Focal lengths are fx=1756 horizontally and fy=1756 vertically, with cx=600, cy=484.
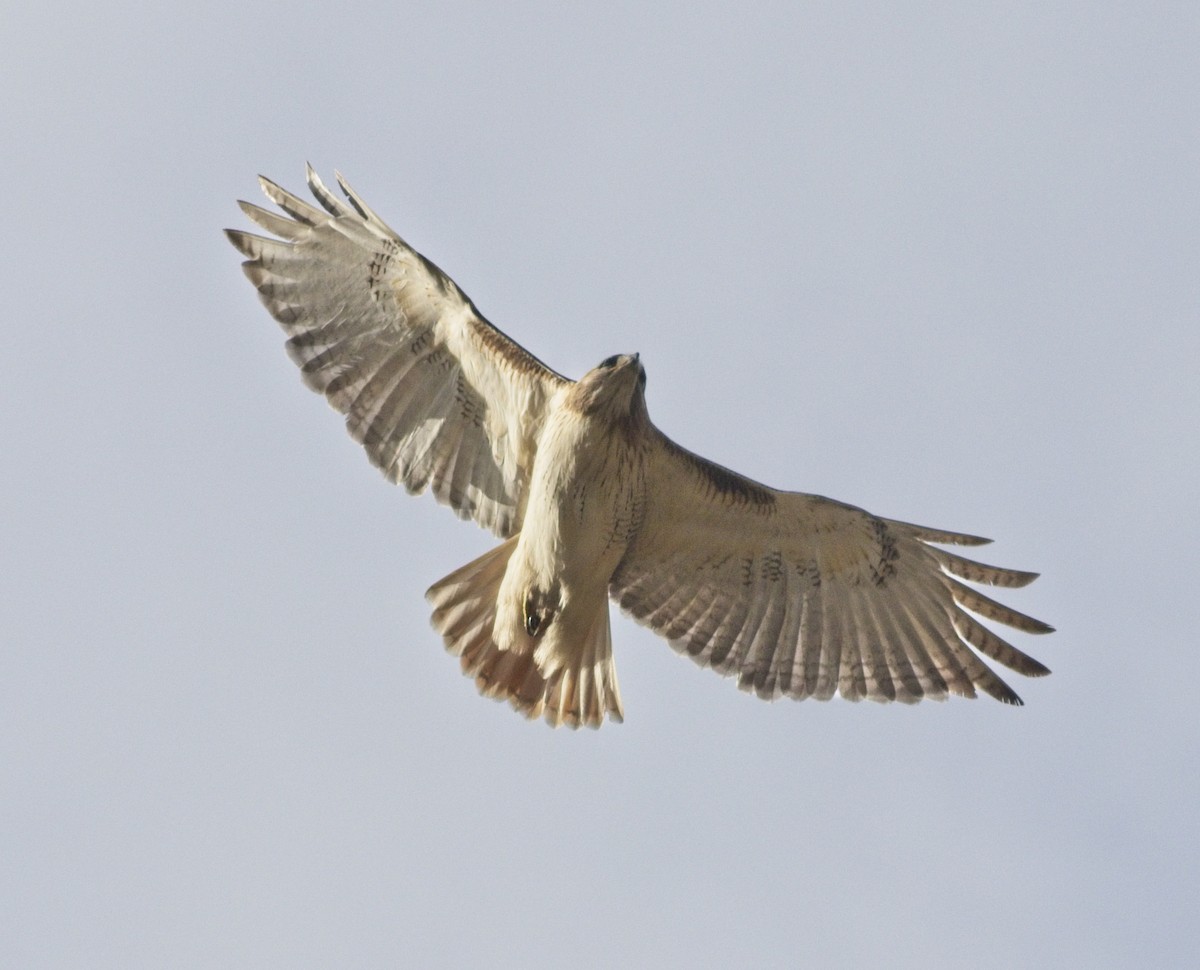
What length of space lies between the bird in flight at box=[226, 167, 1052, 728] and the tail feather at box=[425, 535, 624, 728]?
0.01 meters

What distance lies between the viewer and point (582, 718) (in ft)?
41.7

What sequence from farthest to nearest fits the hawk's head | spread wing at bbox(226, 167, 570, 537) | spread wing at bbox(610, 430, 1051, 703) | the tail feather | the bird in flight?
the tail feather → spread wing at bbox(610, 430, 1051, 703) → spread wing at bbox(226, 167, 570, 537) → the bird in flight → the hawk's head

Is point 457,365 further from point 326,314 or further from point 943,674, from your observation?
point 943,674

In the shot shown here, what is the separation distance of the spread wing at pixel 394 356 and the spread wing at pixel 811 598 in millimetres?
1177

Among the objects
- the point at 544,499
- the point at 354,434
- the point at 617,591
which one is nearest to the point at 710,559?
the point at 617,591

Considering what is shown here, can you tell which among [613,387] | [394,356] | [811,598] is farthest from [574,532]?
[811,598]

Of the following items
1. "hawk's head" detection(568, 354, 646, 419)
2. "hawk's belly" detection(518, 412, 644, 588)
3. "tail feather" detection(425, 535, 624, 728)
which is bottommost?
"tail feather" detection(425, 535, 624, 728)

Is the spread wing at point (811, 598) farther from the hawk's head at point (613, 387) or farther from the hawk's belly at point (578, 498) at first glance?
the hawk's head at point (613, 387)

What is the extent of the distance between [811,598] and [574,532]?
2083 millimetres

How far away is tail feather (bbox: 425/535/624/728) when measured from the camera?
12484mm

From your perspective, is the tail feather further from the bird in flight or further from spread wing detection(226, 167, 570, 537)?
spread wing detection(226, 167, 570, 537)

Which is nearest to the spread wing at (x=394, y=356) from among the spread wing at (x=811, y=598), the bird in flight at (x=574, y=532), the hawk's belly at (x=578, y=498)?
the bird in flight at (x=574, y=532)

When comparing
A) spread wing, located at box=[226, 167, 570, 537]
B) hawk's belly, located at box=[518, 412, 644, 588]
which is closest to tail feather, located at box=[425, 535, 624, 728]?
spread wing, located at box=[226, 167, 570, 537]

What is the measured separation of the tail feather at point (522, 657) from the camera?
12.5 metres
